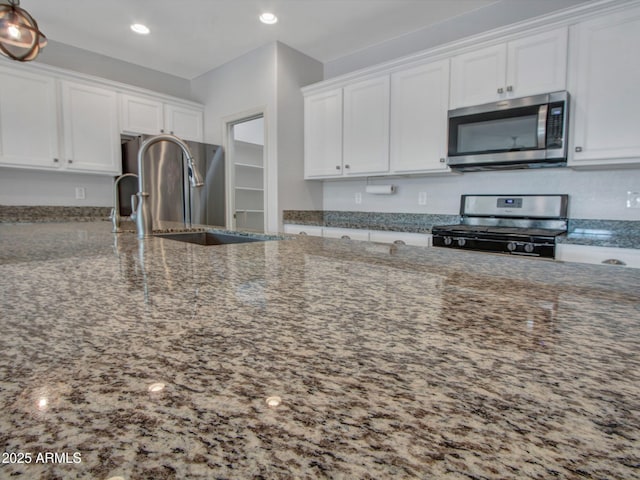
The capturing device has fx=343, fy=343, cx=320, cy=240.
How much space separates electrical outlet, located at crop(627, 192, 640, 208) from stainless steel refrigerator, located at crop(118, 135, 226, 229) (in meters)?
3.69

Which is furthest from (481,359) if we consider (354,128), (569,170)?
(354,128)

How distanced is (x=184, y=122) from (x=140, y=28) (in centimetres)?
111

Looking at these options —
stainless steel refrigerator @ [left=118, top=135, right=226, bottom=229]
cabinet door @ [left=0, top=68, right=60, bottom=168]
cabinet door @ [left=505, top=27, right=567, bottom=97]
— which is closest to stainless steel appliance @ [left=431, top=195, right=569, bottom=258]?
cabinet door @ [left=505, top=27, right=567, bottom=97]

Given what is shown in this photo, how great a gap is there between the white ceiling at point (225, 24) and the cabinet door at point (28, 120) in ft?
1.86

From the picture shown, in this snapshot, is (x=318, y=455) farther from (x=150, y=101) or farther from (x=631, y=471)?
(x=150, y=101)

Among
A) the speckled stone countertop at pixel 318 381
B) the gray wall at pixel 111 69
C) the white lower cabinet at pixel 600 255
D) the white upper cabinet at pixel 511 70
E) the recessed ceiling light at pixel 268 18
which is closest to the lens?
the speckled stone countertop at pixel 318 381

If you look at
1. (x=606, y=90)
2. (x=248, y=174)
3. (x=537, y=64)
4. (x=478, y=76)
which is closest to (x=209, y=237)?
(x=478, y=76)

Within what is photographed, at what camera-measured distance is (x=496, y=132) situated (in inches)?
99.4

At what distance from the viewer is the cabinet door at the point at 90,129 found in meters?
Answer: 3.31

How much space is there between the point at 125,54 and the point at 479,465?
4739 millimetres

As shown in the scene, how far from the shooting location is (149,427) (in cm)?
23

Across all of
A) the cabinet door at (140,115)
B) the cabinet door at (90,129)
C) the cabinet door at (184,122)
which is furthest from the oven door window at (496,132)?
the cabinet door at (90,129)

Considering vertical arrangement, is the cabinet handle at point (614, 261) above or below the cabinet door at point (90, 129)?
below

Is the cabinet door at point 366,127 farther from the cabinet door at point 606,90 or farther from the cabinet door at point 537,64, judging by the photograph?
the cabinet door at point 606,90
